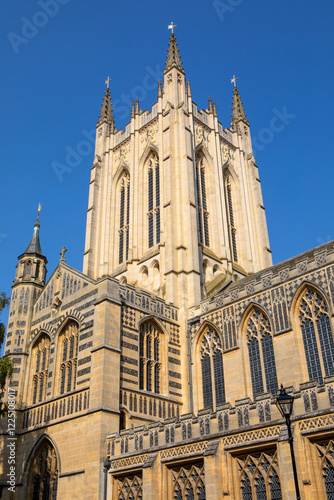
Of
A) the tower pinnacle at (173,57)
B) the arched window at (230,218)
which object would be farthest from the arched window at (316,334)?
the tower pinnacle at (173,57)

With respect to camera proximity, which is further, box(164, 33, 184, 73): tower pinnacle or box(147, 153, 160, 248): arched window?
box(164, 33, 184, 73): tower pinnacle

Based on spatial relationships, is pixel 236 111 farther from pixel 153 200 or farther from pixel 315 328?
pixel 315 328

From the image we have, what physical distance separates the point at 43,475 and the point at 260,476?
1335 centimetres

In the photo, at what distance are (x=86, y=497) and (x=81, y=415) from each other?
12.1 ft

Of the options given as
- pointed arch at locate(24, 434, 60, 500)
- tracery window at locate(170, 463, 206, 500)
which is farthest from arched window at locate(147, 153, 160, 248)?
tracery window at locate(170, 463, 206, 500)

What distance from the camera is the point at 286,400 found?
12.4 metres

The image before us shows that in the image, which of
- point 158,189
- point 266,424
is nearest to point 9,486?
point 266,424

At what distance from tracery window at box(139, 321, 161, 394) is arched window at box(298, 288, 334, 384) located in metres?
8.15

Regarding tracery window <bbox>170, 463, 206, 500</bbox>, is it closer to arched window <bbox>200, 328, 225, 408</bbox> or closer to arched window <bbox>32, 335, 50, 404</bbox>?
arched window <bbox>200, 328, 225, 408</bbox>

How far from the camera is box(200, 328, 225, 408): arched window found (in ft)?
86.3

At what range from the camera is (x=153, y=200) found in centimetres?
3906

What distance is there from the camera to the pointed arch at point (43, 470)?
24812 millimetres

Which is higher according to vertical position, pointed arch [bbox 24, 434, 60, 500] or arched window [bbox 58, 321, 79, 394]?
arched window [bbox 58, 321, 79, 394]

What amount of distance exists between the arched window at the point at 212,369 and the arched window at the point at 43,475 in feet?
26.3
